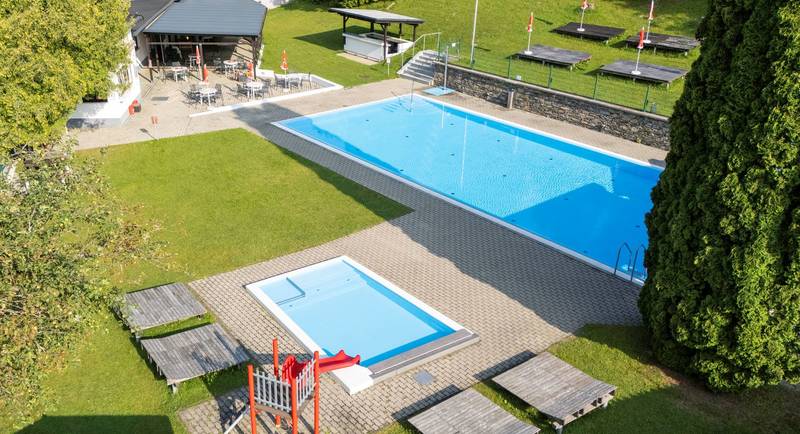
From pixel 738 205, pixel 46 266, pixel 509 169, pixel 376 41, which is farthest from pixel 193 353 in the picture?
pixel 376 41

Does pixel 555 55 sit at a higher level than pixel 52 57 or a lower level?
lower

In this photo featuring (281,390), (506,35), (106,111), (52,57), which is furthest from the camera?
(506,35)

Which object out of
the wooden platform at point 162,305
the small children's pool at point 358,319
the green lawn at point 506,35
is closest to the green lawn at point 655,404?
the small children's pool at point 358,319

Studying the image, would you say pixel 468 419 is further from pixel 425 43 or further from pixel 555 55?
pixel 425 43

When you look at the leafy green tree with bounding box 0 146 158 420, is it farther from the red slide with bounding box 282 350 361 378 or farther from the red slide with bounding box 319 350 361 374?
the red slide with bounding box 319 350 361 374

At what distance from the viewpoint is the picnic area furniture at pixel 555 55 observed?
30984 mm

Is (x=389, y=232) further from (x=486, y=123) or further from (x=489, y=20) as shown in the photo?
(x=489, y=20)

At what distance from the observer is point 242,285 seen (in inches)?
580

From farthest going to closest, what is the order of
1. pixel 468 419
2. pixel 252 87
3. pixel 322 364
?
pixel 252 87
pixel 322 364
pixel 468 419

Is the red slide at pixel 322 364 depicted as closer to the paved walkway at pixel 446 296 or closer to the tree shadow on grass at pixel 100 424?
the paved walkway at pixel 446 296

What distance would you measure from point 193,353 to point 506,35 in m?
30.2

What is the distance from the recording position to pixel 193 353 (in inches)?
469

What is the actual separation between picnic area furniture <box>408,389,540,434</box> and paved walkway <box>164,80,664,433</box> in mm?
613

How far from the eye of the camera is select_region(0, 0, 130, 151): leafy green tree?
15.3m
